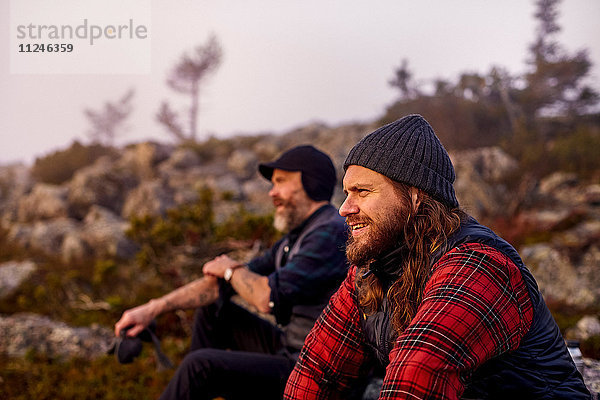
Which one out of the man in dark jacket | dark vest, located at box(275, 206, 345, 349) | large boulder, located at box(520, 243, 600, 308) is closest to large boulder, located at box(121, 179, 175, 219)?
large boulder, located at box(520, 243, 600, 308)

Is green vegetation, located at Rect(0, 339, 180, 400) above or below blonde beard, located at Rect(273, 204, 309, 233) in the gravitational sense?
below

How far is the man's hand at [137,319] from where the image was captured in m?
3.18

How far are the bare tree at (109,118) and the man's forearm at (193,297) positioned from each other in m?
30.0

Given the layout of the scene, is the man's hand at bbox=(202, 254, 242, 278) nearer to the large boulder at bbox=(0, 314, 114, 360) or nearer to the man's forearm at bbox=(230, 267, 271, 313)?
the man's forearm at bbox=(230, 267, 271, 313)

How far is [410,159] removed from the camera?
169cm

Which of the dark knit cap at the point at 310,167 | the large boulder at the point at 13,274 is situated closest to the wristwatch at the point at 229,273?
the dark knit cap at the point at 310,167

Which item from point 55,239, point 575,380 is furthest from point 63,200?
point 575,380

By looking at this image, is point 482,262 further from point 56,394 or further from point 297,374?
point 56,394

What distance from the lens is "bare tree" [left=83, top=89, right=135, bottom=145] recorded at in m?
30.3

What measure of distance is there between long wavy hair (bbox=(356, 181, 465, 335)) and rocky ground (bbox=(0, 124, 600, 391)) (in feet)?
0.99

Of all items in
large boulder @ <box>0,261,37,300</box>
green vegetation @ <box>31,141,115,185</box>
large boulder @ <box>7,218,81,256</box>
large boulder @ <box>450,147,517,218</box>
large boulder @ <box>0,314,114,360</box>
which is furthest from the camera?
green vegetation @ <box>31,141,115,185</box>

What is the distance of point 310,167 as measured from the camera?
339cm

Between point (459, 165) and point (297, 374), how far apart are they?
12323 mm

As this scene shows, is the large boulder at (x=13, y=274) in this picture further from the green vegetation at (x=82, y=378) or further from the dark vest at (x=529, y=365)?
the dark vest at (x=529, y=365)
